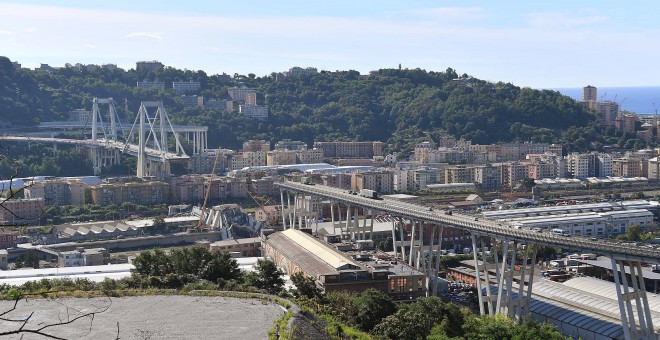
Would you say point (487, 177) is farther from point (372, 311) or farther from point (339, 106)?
point (372, 311)

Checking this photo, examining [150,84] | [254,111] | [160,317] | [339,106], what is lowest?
[160,317]

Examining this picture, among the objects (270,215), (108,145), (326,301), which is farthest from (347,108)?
(326,301)

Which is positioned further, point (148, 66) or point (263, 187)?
point (148, 66)

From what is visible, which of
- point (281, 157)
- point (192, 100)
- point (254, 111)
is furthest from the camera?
point (192, 100)

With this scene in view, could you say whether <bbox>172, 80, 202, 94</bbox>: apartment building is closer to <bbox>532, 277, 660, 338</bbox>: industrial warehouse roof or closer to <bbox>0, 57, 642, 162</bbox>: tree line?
<bbox>0, 57, 642, 162</bbox>: tree line

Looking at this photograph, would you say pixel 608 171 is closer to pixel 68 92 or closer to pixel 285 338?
pixel 68 92
